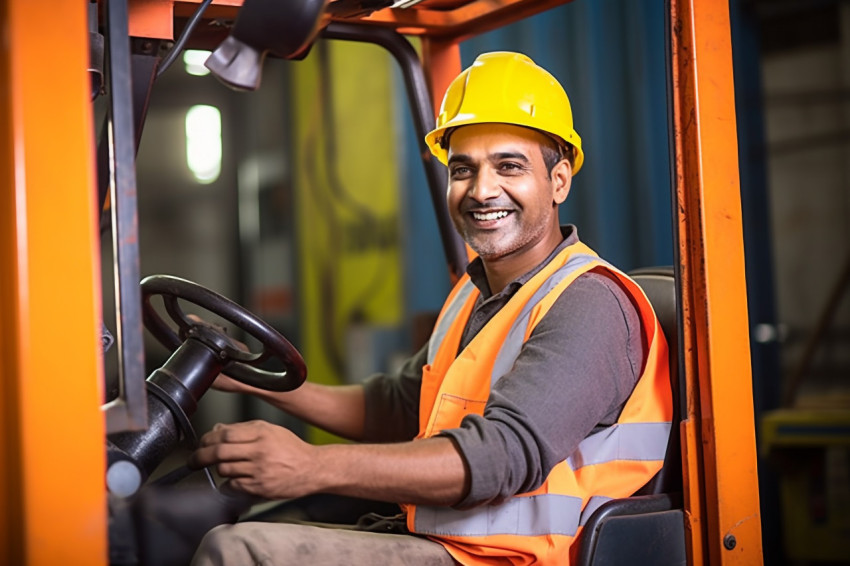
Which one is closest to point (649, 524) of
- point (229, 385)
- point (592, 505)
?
point (592, 505)

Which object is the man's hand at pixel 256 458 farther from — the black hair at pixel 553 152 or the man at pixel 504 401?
the black hair at pixel 553 152

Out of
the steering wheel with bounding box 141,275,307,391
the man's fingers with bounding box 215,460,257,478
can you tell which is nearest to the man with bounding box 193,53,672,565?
the man's fingers with bounding box 215,460,257,478

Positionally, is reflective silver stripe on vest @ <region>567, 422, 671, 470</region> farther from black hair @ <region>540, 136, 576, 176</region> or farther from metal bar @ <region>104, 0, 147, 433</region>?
metal bar @ <region>104, 0, 147, 433</region>

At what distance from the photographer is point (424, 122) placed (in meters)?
2.70

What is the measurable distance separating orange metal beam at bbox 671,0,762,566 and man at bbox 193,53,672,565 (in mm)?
114

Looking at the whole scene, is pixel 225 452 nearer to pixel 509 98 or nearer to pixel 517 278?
pixel 517 278

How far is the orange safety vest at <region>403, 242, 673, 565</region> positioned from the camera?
6.28 ft

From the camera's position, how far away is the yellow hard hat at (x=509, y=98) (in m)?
2.25

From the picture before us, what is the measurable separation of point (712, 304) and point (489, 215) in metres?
0.59

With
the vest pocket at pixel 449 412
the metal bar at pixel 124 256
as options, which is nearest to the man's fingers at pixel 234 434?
the metal bar at pixel 124 256

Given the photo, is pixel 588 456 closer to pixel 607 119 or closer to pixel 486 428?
pixel 486 428

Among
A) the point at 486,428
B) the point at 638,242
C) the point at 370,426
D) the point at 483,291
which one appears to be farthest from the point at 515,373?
the point at 638,242

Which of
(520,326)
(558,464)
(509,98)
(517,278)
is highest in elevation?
(509,98)

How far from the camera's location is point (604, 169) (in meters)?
5.03
